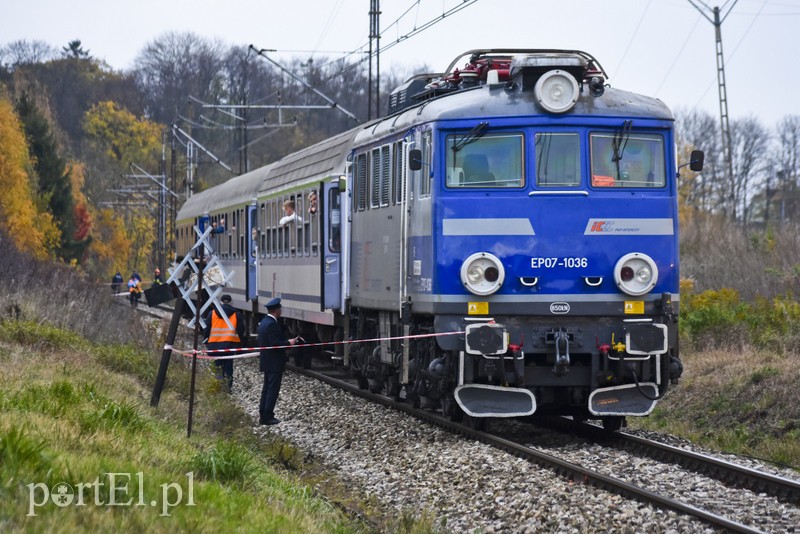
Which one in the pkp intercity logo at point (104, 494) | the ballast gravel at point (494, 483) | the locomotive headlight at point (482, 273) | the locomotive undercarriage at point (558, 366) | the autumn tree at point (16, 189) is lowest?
the ballast gravel at point (494, 483)

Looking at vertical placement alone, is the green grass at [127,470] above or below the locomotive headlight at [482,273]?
below

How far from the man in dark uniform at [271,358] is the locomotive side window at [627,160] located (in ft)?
14.5

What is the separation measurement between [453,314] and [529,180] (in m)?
1.56

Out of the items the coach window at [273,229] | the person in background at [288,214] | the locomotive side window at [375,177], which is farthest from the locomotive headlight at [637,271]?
the coach window at [273,229]

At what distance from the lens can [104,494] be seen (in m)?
A: 7.01

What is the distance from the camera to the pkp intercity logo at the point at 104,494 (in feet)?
21.8

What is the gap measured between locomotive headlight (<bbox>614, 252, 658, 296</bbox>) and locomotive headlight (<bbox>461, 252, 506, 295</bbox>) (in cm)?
120

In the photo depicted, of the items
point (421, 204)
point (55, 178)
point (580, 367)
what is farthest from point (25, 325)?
point (55, 178)

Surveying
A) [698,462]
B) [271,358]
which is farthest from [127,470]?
[271,358]

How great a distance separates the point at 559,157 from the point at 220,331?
26.2 feet

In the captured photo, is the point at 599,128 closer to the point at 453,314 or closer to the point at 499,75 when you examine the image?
the point at 499,75

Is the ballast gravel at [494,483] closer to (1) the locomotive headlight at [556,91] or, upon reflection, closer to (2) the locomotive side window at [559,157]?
(2) the locomotive side window at [559,157]

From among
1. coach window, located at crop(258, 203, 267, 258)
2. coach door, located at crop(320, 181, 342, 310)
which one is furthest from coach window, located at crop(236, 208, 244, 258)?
coach door, located at crop(320, 181, 342, 310)

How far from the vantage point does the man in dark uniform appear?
49.3 ft
